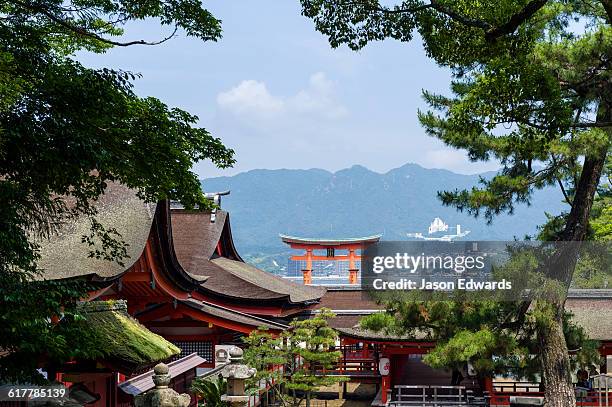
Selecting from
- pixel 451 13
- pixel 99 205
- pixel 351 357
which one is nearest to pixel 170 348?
pixel 99 205

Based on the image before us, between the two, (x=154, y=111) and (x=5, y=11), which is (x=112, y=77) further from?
(x=5, y=11)

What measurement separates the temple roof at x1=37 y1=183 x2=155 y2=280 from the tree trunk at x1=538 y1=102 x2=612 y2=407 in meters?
8.37

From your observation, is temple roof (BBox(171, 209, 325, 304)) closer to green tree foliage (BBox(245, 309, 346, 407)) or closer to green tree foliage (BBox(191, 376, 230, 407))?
green tree foliage (BBox(245, 309, 346, 407))

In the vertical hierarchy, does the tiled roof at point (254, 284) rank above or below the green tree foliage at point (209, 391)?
above

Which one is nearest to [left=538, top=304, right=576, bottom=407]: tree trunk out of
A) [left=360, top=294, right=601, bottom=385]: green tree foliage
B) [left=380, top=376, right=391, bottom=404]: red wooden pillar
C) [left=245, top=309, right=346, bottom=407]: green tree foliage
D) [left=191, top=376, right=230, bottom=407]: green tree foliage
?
[left=360, top=294, right=601, bottom=385]: green tree foliage

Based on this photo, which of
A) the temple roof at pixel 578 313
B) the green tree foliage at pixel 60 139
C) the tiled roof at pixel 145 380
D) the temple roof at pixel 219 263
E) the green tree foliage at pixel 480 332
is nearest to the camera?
the green tree foliage at pixel 60 139

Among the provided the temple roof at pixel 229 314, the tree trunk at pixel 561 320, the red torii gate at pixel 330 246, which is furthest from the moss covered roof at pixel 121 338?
the red torii gate at pixel 330 246

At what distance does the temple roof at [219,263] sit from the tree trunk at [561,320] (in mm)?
6302

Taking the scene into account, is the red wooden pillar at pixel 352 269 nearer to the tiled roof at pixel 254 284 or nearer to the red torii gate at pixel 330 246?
the red torii gate at pixel 330 246

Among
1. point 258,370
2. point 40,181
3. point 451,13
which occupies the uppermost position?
point 451,13

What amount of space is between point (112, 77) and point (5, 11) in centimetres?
111

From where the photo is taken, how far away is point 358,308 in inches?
1262

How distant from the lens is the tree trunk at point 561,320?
15.5 metres

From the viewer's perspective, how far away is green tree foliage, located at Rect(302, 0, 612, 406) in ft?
25.2
